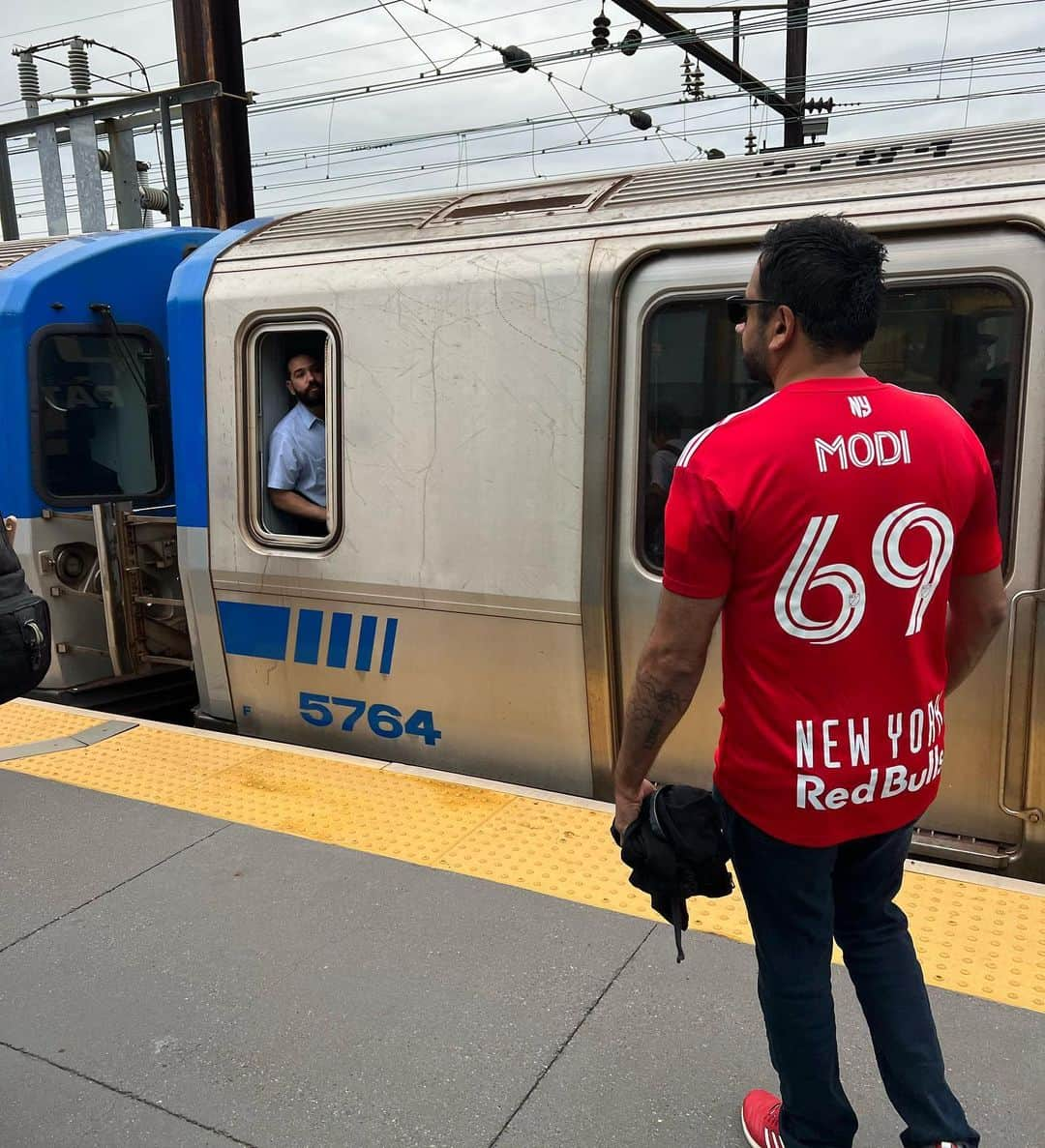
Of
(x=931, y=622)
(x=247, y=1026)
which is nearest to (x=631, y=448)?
(x=931, y=622)

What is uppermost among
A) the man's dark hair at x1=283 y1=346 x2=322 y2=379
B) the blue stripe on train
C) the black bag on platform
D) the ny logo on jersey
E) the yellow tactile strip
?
the ny logo on jersey

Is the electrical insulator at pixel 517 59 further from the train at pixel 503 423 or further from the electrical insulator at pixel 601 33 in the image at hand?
the train at pixel 503 423

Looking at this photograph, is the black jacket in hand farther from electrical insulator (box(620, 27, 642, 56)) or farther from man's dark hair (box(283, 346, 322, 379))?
electrical insulator (box(620, 27, 642, 56))

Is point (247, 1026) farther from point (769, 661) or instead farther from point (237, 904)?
point (769, 661)

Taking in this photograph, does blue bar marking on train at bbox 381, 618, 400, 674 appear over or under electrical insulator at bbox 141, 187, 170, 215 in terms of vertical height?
under

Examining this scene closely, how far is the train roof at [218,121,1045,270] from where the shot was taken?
3133 mm

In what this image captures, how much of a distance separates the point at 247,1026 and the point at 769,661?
5.80 ft

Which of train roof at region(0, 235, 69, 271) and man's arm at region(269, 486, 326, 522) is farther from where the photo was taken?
train roof at region(0, 235, 69, 271)

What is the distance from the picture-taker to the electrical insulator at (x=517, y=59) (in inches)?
575

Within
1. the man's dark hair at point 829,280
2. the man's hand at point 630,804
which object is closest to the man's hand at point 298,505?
the man's hand at point 630,804

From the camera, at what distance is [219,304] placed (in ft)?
14.3

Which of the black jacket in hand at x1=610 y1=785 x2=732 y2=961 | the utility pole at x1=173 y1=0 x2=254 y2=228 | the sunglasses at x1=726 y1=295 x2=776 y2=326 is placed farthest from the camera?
the utility pole at x1=173 y1=0 x2=254 y2=228

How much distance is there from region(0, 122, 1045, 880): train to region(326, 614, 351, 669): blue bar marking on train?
0.5 inches

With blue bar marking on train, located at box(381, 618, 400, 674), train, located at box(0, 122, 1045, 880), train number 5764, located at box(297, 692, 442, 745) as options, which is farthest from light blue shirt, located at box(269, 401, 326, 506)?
train number 5764, located at box(297, 692, 442, 745)
